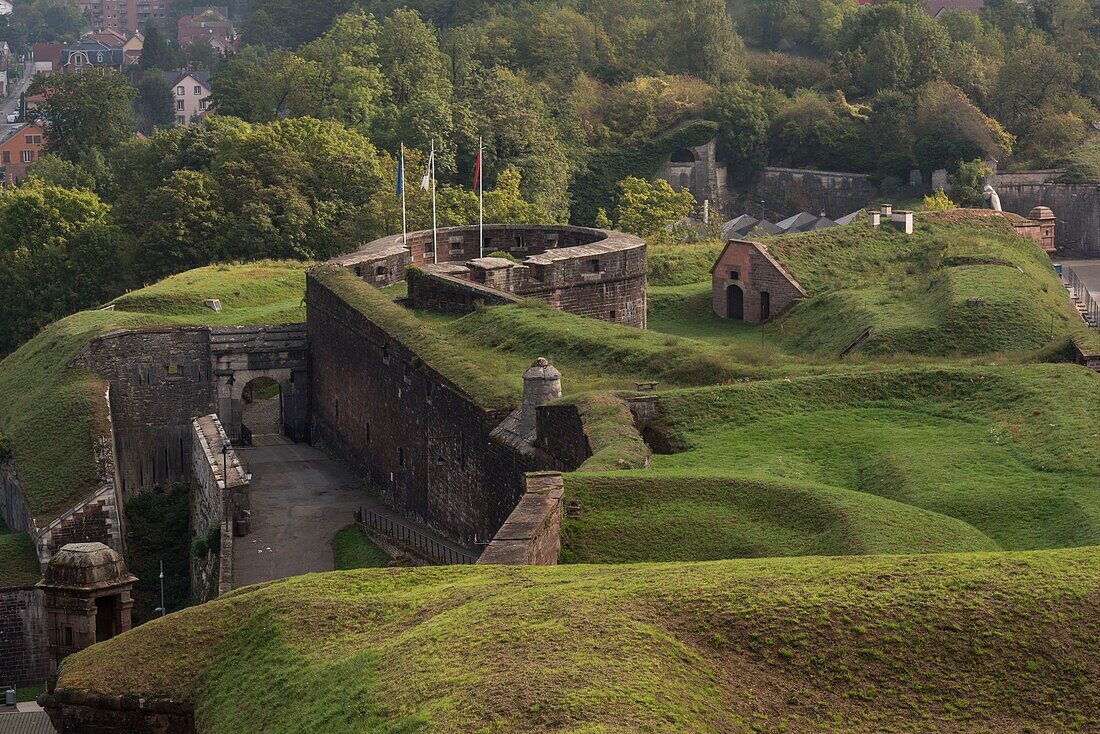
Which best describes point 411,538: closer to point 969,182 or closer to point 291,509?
point 291,509

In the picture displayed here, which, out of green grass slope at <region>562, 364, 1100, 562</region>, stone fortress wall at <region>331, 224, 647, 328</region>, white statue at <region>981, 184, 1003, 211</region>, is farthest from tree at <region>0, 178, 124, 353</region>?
green grass slope at <region>562, 364, 1100, 562</region>

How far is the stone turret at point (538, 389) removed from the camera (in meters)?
32.8

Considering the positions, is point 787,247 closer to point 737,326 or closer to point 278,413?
point 737,326

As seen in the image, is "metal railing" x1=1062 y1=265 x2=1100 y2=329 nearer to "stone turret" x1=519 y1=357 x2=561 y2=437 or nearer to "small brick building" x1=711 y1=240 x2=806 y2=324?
"small brick building" x1=711 y1=240 x2=806 y2=324

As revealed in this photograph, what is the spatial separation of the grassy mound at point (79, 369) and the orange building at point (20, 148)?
259 feet

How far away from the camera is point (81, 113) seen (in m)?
96.9

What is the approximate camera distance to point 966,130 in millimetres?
89500

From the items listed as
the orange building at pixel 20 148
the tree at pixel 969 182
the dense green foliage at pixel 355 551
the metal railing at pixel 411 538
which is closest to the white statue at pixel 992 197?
the tree at pixel 969 182

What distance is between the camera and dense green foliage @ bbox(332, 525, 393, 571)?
121 feet

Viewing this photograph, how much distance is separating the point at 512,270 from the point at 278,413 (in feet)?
28.7

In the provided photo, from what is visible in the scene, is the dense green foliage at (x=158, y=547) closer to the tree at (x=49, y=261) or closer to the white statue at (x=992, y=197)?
the tree at (x=49, y=261)

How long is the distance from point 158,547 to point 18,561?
5.18m

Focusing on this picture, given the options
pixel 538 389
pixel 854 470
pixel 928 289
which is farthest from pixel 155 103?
pixel 854 470

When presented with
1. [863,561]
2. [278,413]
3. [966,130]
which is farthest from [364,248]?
[966,130]
